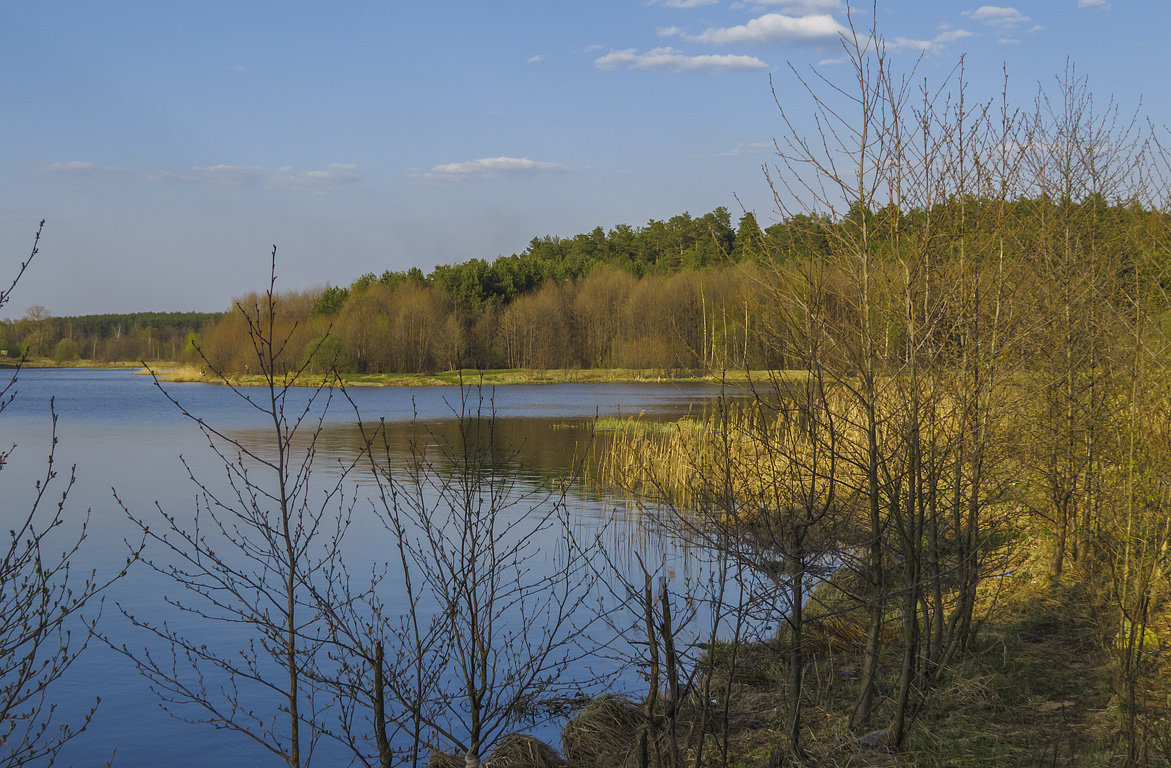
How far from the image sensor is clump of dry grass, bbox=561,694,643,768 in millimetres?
5699

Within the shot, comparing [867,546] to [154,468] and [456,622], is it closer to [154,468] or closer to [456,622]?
[456,622]

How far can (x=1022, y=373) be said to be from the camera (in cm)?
778

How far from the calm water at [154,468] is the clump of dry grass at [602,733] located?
1.74m

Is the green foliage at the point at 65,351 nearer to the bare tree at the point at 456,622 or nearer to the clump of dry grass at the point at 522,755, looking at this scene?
the bare tree at the point at 456,622

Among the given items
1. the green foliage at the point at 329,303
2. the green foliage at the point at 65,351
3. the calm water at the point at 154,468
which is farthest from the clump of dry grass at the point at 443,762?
the green foliage at the point at 65,351

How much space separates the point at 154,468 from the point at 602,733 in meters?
16.2

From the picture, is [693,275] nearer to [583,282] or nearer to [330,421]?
[583,282]

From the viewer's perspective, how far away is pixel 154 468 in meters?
19.2

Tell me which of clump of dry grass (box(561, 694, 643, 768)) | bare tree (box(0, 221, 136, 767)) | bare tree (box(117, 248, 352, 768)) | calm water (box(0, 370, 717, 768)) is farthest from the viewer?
calm water (box(0, 370, 717, 768))

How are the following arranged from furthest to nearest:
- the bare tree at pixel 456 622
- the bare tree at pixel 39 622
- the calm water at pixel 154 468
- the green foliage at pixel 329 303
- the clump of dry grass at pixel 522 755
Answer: the green foliage at pixel 329 303 → the calm water at pixel 154 468 → the clump of dry grass at pixel 522 755 → the bare tree at pixel 456 622 → the bare tree at pixel 39 622

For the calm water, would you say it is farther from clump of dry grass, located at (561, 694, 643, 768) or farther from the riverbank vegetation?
clump of dry grass, located at (561, 694, 643, 768)

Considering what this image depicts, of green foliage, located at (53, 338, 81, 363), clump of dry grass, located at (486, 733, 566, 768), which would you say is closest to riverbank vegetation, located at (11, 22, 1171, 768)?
clump of dry grass, located at (486, 733, 566, 768)

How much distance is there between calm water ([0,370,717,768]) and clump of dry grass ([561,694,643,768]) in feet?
5.69

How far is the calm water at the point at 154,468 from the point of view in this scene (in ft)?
22.0
